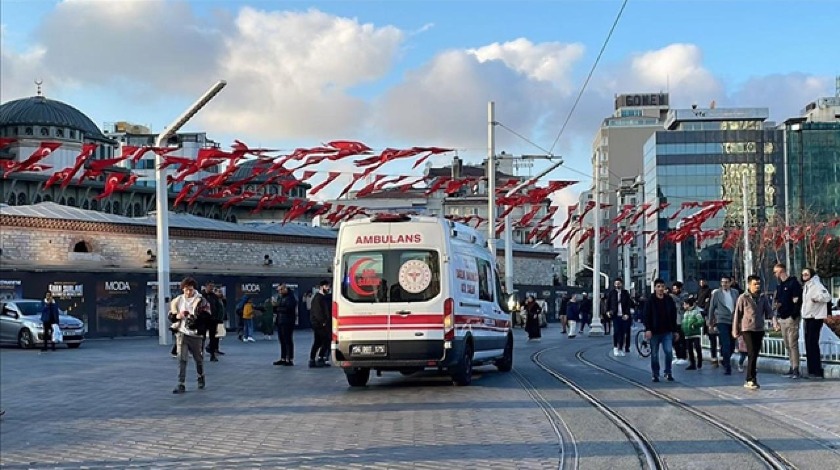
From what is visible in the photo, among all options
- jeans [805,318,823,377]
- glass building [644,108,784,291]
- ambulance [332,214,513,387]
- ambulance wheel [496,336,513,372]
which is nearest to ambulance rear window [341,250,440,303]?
ambulance [332,214,513,387]

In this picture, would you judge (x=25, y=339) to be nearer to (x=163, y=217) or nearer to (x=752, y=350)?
(x=163, y=217)

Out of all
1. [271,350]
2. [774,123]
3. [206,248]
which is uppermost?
[774,123]

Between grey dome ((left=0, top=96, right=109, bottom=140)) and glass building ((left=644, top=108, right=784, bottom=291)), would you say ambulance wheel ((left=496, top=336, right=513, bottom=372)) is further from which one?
glass building ((left=644, top=108, right=784, bottom=291))

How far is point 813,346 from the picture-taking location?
17922 mm

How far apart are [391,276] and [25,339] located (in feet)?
58.4

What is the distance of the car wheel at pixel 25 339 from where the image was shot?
30.5m

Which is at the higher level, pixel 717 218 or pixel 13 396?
pixel 717 218

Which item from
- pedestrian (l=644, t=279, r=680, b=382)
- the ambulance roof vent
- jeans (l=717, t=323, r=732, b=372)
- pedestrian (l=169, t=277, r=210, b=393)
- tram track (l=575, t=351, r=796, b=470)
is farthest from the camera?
jeans (l=717, t=323, r=732, b=372)

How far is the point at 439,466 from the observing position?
9.34 m

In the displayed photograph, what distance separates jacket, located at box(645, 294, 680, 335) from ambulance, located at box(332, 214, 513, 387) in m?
3.29

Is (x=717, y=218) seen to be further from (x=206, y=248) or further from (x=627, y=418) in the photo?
(x=627, y=418)

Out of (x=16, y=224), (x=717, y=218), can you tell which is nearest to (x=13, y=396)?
(x=16, y=224)

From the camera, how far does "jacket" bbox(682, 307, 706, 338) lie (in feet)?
68.2

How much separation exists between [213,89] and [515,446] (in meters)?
21.7
